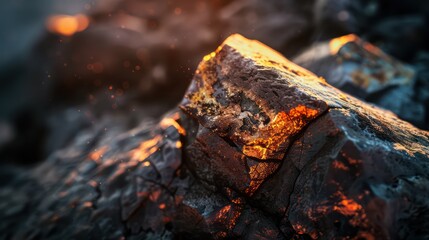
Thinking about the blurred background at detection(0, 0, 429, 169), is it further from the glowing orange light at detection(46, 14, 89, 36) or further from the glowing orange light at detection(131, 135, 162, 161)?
the glowing orange light at detection(131, 135, 162, 161)

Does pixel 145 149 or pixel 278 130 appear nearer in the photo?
pixel 278 130

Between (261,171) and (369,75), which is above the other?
(261,171)

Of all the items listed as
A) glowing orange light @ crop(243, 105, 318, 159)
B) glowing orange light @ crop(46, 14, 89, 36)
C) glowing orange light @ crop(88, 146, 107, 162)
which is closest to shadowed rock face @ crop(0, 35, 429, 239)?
glowing orange light @ crop(243, 105, 318, 159)

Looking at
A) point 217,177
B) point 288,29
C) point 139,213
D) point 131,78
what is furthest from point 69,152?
point 288,29

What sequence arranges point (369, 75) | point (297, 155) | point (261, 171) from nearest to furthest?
point (297, 155) → point (261, 171) → point (369, 75)

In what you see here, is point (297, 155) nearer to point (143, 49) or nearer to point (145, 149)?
point (145, 149)

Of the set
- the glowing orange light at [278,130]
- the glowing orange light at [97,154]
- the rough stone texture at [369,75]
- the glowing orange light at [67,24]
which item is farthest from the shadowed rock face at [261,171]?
the glowing orange light at [67,24]

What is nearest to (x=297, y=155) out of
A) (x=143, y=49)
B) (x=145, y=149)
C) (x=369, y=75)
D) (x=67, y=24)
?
(x=145, y=149)
